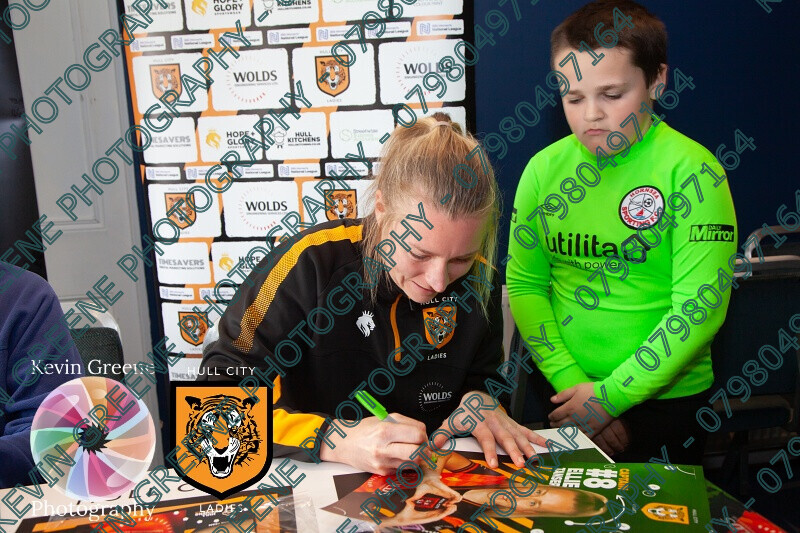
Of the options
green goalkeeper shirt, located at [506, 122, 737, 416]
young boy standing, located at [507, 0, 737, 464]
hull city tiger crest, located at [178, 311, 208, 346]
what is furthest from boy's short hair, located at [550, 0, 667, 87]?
hull city tiger crest, located at [178, 311, 208, 346]

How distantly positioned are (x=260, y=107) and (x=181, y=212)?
18.7 inches

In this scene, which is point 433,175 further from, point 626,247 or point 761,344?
point 761,344

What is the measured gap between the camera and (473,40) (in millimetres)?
2146

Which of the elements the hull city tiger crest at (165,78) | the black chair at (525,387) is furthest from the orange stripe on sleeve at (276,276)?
the hull city tiger crest at (165,78)

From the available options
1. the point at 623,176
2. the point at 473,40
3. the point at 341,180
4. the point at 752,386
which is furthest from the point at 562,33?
the point at 752,386

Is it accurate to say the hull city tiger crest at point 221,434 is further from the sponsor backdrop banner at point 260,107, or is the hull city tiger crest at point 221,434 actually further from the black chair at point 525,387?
the sponsor backdrop banner at point 260,107

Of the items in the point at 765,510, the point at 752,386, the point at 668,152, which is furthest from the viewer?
the point at 765,510

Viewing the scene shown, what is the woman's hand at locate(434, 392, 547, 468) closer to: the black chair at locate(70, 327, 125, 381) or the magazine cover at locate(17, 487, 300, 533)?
the magazine cover at locate(17, 487, 300, 533)

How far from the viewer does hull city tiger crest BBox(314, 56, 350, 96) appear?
7.06 ft

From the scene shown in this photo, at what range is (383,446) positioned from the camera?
0.95 m

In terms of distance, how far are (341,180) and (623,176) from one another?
3.47 ft

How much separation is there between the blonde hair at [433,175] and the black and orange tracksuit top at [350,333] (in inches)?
2.4

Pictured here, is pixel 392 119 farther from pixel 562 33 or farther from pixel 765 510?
pixel 765 510

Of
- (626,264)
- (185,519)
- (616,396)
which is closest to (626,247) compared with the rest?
(626,264)
